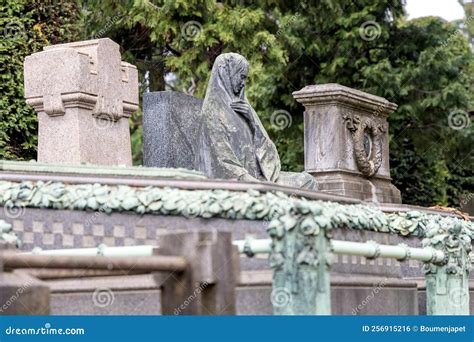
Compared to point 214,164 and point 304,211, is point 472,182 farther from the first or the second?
point 304,211

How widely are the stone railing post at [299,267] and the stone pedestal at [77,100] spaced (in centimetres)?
725

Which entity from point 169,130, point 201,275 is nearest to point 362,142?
point 169,130

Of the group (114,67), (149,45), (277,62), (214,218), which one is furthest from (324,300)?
(149,45)

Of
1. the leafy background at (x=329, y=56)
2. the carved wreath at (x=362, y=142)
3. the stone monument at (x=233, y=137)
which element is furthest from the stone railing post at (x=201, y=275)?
the leafy background at (x=329, y=56)

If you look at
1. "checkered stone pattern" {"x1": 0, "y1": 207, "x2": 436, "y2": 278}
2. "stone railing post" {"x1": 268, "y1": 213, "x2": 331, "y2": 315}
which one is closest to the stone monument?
"checkered stone pattern" {"x1": 0, "y1": 207, "x2": 436, "y2": 278}

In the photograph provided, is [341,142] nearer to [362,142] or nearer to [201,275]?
[362,142]

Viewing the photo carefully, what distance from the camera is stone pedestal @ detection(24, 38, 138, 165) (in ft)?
49.8

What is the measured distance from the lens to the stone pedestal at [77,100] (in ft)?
49.8

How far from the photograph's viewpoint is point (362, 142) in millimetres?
18688

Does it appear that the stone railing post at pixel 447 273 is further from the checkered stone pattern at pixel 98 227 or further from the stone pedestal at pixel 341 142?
the stone pedestal at pixel 341 142

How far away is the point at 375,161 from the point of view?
1900 centimetres

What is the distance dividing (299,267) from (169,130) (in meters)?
7.21

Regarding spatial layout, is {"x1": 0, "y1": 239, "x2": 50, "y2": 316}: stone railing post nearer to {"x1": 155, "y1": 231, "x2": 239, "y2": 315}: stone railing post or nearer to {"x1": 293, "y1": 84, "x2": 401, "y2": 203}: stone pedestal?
{"x1": 155, "y1": 231, "x2": 239, "y2": 315}: stone railing post

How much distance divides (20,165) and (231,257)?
223 inches
